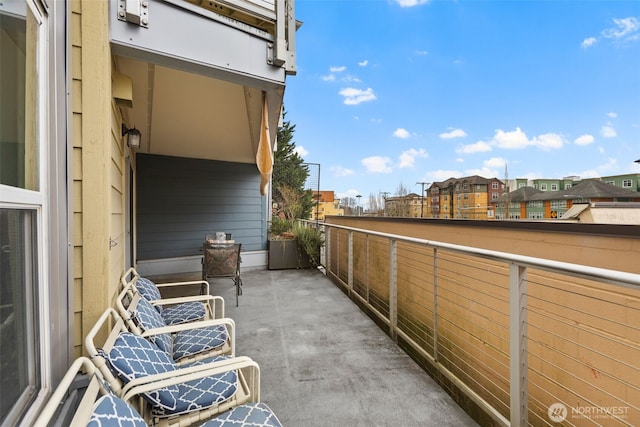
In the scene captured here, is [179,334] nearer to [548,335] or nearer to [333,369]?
[333,369]

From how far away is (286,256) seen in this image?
628 cm

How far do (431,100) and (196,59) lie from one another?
106ft

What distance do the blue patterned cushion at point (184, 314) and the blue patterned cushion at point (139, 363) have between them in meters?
1.09

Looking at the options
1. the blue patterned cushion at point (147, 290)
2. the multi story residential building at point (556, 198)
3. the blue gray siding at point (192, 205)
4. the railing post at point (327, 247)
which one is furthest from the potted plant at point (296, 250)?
the multi story residential building at point (556, 198)

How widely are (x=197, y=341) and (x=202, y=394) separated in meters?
0.69

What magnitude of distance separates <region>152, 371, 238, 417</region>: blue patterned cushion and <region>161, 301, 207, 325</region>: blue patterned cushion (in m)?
1.10

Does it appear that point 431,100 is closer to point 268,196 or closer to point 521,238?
point 268,196

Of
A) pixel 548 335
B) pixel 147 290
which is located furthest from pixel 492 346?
pixel 147 290

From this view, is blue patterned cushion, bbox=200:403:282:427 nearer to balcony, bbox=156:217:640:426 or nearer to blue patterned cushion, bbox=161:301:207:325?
balcony, bbox=156:217:640:426

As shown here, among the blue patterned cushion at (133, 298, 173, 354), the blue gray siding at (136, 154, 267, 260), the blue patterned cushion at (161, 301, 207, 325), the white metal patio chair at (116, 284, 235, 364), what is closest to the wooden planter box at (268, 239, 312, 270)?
the blue gray siding at (136, 154, 267, 260)

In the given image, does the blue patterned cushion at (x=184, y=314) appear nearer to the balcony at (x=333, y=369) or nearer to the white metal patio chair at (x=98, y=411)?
the balcony at (x=333, y=369)

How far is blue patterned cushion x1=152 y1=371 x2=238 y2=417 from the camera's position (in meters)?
1.36

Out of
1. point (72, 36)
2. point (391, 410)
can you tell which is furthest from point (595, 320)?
point (72, 36)

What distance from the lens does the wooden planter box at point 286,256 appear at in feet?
20.4
